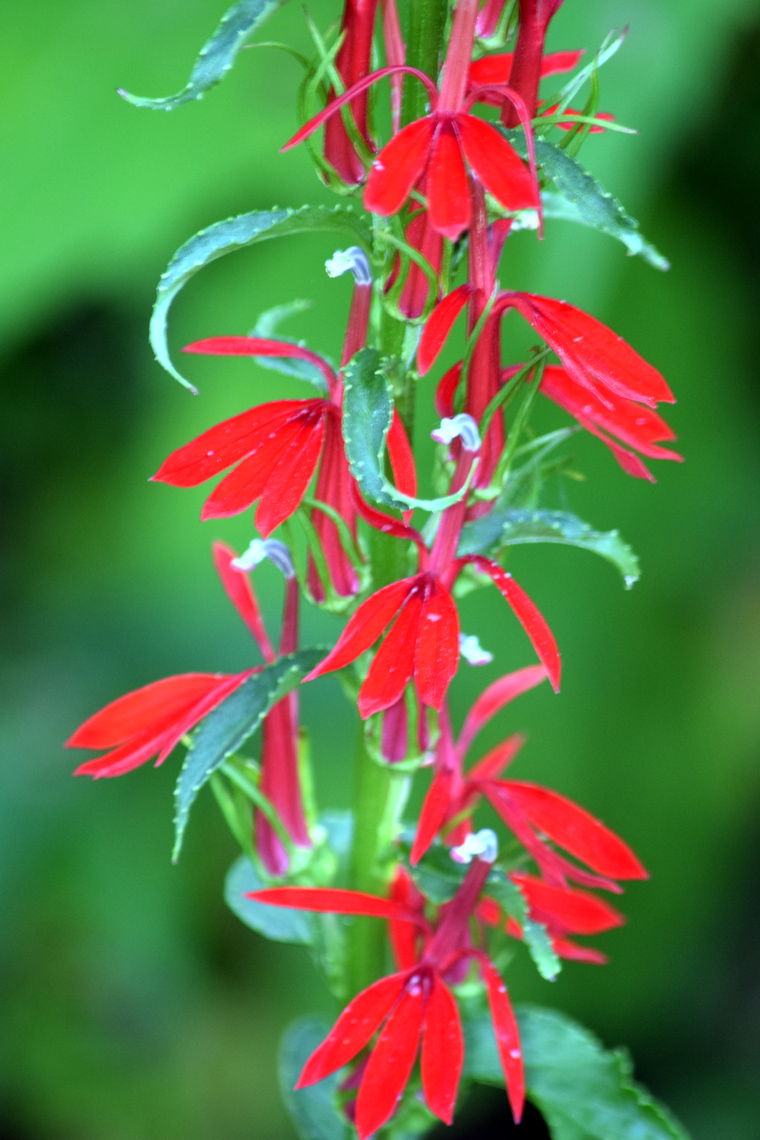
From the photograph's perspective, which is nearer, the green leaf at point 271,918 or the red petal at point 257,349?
the red petal at point 257,349

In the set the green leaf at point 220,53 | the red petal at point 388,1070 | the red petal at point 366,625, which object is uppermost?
the green leaf at point 220,53

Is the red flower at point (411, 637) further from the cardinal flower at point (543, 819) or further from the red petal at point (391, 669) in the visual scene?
the cardinal flower at point (543, 819)

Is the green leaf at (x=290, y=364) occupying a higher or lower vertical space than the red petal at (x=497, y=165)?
lower

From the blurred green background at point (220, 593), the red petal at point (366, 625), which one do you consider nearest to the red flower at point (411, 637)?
the red petal at point (366, 625)

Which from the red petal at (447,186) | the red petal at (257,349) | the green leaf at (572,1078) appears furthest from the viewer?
the green leaf at (572,1078)

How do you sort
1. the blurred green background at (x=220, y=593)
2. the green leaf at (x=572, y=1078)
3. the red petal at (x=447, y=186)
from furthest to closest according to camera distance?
the blurred green background at (x=220, y=593) < the green leaf at (x=572, y=1078) < the red petal at (x=447, y=186)

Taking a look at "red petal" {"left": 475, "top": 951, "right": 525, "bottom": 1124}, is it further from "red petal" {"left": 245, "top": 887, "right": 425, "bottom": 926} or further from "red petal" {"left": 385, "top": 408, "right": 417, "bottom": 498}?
"red petal" {"left": 385, "top": 408, "right": 417, "bottom": 498}

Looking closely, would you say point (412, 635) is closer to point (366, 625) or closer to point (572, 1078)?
point (366, 625)

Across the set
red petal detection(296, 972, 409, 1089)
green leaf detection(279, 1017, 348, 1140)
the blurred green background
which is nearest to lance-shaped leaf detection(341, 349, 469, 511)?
red petal detection(296, 972, 409, 1089)
